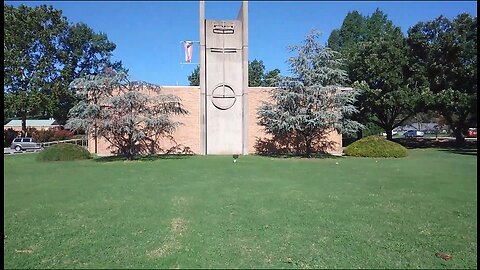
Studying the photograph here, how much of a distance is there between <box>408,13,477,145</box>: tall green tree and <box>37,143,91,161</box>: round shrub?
2413cm

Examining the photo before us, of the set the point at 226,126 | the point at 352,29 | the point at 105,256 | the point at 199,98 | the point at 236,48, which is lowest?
the point at 105,256

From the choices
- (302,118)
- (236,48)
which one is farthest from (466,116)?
(236,48)

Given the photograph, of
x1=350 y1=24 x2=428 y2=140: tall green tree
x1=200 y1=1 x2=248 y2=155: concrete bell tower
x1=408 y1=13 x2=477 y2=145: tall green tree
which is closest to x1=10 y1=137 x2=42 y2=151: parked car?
x1=200 y1=1 x2=248 y2=155: concrete bell tower

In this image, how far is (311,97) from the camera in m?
20.7

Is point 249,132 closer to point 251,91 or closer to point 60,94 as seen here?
point 251,91

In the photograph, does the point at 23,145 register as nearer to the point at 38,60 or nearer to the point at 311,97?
the point at 38,60

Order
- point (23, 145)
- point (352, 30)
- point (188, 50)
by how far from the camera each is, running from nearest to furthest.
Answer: point (188, 50), point (23, 145), point (352, 30)

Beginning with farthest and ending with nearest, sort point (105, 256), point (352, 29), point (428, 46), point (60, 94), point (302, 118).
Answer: point (352, 29) → point (60, 94) → point (428, 46) → point (302, 118) → point (105, 256)

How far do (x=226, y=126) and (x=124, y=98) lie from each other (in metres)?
7.46

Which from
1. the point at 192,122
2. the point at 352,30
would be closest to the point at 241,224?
the point at 192,122

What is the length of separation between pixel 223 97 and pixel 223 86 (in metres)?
0.69

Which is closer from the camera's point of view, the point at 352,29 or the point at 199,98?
the point at 199,98

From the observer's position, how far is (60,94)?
41312 millimetres

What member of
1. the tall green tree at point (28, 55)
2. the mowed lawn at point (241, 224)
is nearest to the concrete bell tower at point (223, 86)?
the mowed lawn at point (241, 224)
